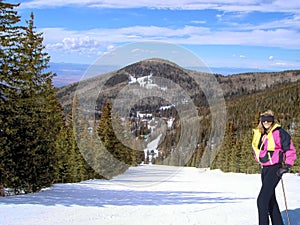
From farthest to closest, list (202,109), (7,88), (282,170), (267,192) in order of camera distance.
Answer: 1. (202,109)
2. (7,88)
3. (267,192)
4. (282,170)

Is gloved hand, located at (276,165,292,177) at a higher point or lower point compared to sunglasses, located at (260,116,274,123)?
lower

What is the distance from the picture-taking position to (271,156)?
6.11 metres

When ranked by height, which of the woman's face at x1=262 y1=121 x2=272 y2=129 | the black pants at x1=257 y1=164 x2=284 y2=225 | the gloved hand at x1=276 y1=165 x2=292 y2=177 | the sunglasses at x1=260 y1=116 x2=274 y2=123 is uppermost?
the sunglasses at x1=260 y1=116 x2=274 y2=123

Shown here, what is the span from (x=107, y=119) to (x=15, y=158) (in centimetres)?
1805

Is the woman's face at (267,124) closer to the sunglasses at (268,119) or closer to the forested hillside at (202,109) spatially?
the sunglasses at (268,119)

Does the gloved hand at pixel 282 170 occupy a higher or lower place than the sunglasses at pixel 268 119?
lower

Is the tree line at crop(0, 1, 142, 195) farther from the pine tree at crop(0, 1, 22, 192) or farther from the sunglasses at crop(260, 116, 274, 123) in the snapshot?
the sunglasses at crop(260, 116, 274, 123)

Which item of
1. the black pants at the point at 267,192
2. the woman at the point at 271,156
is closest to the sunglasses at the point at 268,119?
the woman at the point at 271,156

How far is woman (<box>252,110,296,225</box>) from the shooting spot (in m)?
6.00

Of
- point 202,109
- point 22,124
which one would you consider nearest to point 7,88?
point 22,124

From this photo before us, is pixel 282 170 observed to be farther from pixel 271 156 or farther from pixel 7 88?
pixel 7 88

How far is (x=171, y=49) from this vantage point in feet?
46.4

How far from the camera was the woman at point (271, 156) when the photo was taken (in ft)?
19.7

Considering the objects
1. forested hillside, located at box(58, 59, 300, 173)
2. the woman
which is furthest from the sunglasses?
forested hillside, located at box(58, 59, 300, 173)
